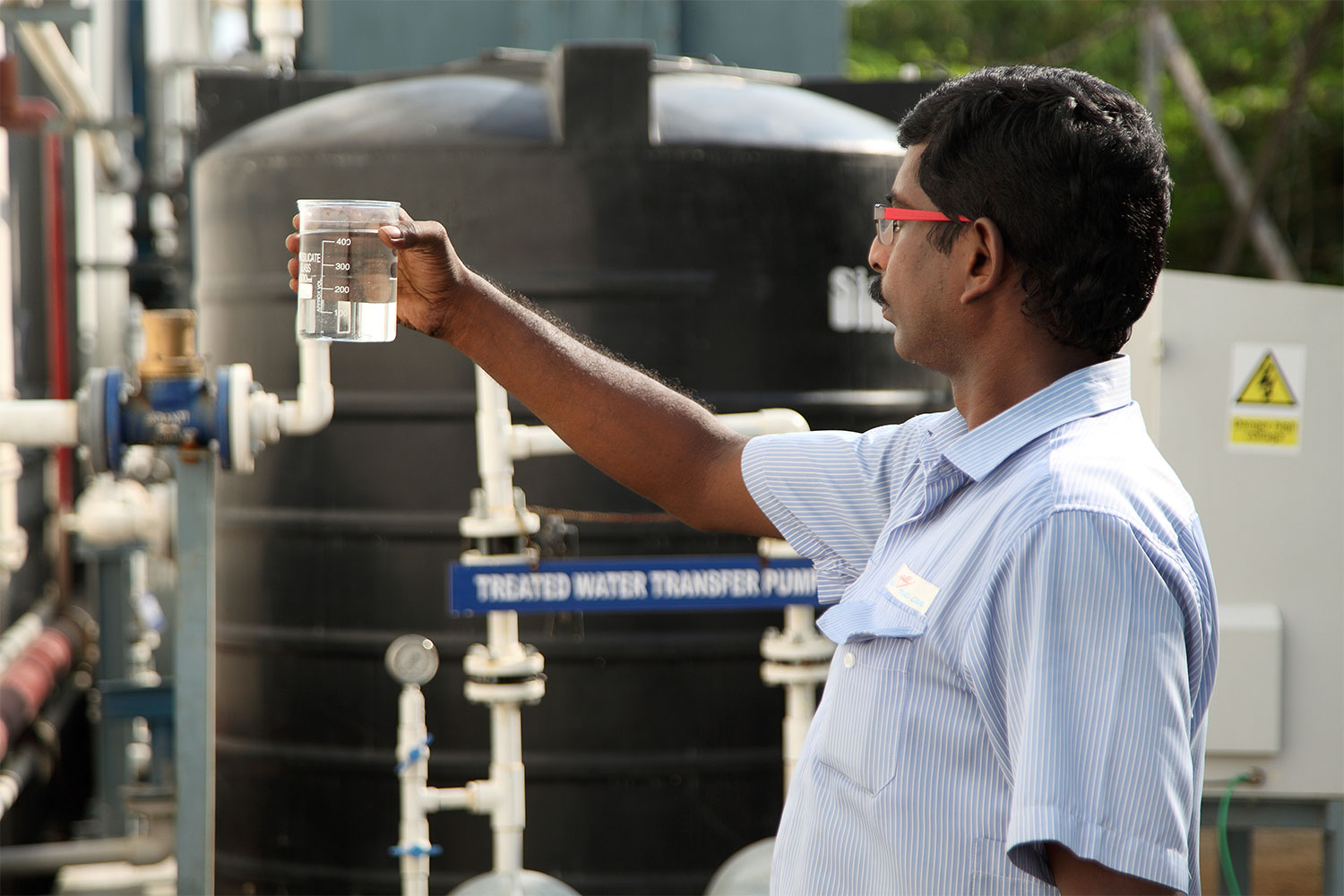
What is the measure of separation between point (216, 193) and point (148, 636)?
8.44ft

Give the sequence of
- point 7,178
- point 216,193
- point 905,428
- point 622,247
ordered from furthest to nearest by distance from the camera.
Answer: point 7,178 → point 216,193 → point 622,247 → point 905,428

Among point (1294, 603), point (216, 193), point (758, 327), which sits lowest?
point (1294, 603)

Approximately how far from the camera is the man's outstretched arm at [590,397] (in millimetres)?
1612

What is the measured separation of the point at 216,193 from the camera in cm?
383

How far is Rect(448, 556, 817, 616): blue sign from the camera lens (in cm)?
262

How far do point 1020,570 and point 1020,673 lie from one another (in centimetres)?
9

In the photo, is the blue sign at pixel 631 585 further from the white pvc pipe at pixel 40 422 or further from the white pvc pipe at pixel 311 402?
the white pvc pipe at pixel 40 422

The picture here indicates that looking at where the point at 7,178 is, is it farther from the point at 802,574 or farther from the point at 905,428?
the point at 905,428

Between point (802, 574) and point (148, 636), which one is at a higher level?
point (802, 574)

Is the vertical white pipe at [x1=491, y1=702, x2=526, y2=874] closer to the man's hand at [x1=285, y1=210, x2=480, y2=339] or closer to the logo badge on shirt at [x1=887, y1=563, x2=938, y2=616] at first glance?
→ the man's hand at [x1=285, y1=210, x2=480, y2=339]

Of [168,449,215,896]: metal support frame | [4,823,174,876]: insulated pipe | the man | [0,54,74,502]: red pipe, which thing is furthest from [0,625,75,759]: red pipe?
the man

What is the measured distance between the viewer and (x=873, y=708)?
4.13ft

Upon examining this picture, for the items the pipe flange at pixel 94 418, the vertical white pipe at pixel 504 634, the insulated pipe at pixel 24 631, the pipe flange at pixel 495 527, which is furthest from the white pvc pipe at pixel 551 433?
the insulated pipe at pixel 24 631

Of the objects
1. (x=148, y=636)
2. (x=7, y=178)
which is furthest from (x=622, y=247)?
(x=148, y=636)
